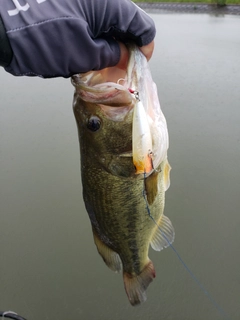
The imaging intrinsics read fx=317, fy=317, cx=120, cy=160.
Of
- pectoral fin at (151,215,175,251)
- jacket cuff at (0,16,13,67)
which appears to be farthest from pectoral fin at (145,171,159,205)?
jacket cuff at (0,16,13,67)

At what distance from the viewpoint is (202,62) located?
455 centimetres

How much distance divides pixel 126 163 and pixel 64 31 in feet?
1.43

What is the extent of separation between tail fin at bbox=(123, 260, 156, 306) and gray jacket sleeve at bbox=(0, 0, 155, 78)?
82 centimetres

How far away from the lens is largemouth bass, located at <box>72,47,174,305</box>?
839 mm

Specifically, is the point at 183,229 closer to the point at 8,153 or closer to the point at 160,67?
the point at 8,153

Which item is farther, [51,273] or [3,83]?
[3,83]

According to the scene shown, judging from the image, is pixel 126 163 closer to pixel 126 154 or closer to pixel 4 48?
pixel 126 154

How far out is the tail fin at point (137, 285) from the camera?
1.21m

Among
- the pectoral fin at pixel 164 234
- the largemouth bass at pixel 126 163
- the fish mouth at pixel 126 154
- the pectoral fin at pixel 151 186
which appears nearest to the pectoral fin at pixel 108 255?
the largemouth bass at pixel 126 163

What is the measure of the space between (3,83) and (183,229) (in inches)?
122

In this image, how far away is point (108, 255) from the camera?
1.18m

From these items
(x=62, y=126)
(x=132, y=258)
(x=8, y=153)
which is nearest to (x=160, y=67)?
(x=62, y=126)

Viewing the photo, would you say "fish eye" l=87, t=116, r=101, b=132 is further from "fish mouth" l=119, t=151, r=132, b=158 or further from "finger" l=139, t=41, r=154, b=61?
"finger" l=139, t=41, r=154, b=61

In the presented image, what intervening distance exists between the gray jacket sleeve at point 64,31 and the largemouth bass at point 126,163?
10 cm
